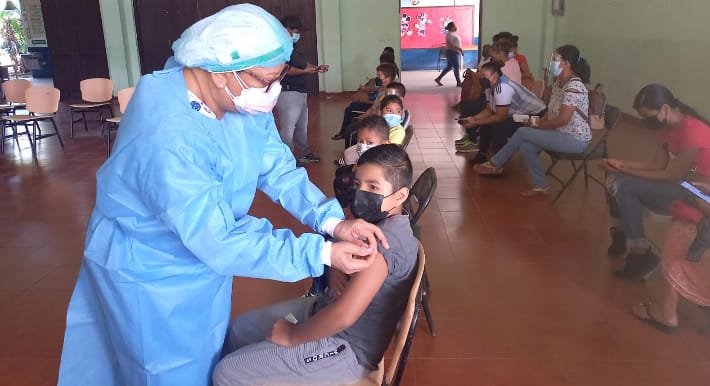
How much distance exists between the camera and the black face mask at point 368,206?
1.70 metres

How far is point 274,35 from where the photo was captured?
129 centimetres

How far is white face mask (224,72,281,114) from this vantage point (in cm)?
133

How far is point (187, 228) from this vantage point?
3.92ft

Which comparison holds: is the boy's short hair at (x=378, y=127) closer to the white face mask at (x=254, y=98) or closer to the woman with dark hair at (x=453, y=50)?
the white face mask at (x=254, y=98)

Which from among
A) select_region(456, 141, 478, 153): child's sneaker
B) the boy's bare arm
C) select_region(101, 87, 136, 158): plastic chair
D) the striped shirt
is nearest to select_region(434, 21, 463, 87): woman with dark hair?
select_region(456, 141, 478, 153): child's sneaker

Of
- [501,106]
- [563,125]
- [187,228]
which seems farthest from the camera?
[501,106]

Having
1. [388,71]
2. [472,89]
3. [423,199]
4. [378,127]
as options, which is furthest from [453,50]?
[423,199]

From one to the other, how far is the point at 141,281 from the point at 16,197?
13.7ft

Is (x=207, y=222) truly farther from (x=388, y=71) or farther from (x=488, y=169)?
(x=388, y=71)

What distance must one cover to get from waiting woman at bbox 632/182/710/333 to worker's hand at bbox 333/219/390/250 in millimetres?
1617

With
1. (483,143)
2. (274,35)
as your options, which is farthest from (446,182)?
(274,35)

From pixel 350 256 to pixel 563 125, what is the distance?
3439mm

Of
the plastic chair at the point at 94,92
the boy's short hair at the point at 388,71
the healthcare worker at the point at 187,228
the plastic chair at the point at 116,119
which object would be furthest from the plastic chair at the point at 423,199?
the plastic chair at the point at 94,92

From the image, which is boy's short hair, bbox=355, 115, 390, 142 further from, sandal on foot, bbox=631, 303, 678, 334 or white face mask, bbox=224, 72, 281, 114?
white face mask, bbox=224, 72, 281, 114
